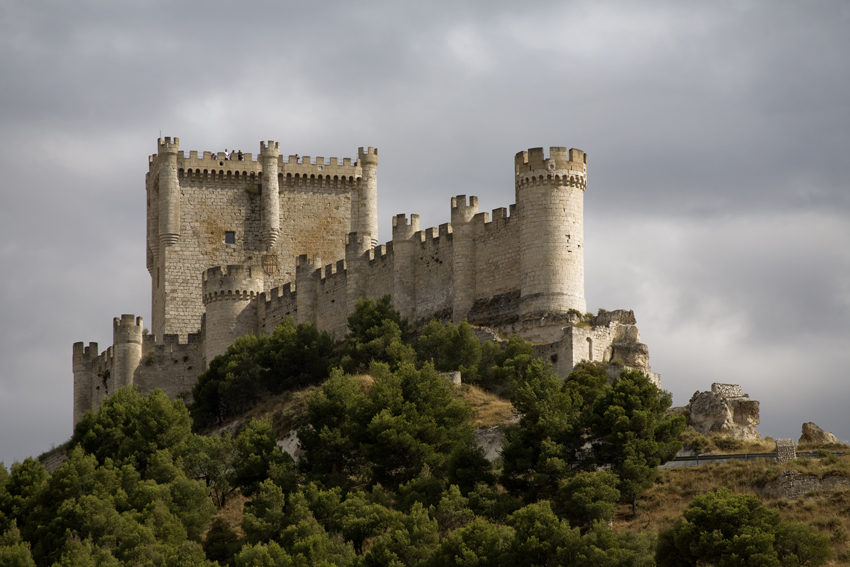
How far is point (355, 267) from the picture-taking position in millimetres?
64625

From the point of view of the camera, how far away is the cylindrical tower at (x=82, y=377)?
73.2m

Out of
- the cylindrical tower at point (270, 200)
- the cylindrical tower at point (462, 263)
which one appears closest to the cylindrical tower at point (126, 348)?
the cylindrical tower at point (270, 200)

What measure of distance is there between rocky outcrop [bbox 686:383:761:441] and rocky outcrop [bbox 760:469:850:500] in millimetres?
4508

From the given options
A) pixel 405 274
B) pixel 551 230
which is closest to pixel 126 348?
pixel 405 274

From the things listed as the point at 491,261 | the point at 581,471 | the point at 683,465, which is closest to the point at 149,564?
the point at 581,471

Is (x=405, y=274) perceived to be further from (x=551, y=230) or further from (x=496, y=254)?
(x=551, y=230)

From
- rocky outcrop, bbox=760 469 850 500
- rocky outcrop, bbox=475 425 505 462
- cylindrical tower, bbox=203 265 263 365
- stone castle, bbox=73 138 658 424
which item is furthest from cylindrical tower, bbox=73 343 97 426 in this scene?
rocky outcrop, bbox=760 469 850 500

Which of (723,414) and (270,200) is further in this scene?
(270,200)

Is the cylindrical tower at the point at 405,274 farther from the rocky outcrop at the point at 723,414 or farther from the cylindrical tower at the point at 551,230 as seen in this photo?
the rocky outcrop at the point at 723,414

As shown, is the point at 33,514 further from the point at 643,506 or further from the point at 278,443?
the point at 643,506

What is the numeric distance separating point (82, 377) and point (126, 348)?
492cm

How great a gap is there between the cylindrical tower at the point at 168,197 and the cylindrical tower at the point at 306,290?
9.32 meters

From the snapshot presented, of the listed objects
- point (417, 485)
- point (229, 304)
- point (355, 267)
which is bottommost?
point (417, 485)

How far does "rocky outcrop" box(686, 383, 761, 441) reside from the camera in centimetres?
5003
